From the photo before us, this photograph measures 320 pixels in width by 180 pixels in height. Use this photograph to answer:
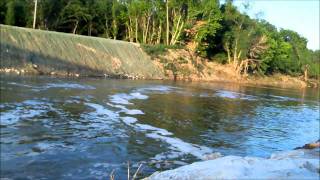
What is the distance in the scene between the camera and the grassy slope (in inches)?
1559

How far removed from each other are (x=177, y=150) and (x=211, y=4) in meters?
57.3

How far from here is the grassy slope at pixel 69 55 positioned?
3959cm

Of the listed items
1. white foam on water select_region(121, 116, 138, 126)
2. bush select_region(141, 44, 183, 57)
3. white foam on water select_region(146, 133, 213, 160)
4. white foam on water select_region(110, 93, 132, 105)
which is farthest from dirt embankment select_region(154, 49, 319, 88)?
white foam on water select_region(146, 133, 213, 160)

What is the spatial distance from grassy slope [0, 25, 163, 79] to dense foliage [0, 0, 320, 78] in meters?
7.45

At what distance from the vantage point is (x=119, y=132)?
628 inches

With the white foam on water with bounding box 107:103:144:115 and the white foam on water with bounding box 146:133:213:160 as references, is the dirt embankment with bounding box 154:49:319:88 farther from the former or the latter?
the white foam on water with bounding box 146:133:213:160

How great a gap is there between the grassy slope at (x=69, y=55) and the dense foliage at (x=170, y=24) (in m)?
7.45

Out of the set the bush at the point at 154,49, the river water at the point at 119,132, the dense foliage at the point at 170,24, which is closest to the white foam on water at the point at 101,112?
the river water at the point at 119,132

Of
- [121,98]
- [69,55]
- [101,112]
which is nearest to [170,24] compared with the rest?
[69,55]

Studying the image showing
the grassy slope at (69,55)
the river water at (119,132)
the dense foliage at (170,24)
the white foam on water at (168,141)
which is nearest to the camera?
the river water at (119,132)

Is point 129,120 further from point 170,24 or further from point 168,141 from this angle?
point 170,24

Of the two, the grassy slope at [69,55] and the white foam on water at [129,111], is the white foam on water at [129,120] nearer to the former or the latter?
the white foam on water at [129,111]

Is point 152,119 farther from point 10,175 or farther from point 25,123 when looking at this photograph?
point 10,175

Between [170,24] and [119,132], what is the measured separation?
56.5m
